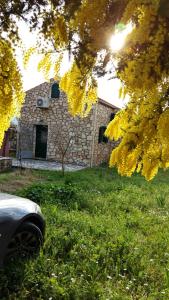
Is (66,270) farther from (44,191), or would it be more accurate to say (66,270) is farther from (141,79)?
(44,191)

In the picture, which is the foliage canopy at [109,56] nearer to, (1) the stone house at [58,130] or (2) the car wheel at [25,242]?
(2) the car wheel at [25,242]

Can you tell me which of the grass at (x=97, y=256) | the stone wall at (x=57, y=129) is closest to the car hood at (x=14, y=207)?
the grass at (x=97, y=256)

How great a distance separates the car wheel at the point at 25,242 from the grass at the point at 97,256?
16cm

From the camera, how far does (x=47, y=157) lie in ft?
83.2

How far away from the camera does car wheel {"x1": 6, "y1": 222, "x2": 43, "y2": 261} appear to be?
5.30 metres

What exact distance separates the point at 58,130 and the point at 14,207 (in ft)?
65.3

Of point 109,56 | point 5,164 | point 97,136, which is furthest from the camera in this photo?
point 97,136

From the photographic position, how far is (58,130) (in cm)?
2503

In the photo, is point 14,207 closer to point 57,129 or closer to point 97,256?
point 97,256

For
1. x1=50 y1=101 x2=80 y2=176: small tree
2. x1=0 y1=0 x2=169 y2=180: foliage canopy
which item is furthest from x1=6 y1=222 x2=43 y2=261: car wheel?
x1=50 y1=101 x2=80 y2=176: small tree

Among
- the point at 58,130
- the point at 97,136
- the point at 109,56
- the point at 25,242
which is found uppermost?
the point at 58,130

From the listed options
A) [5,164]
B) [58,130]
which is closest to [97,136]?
[58,130]

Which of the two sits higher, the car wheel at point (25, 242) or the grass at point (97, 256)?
the car wheel at point (25, 242)

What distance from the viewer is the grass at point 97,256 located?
16.3 feet
